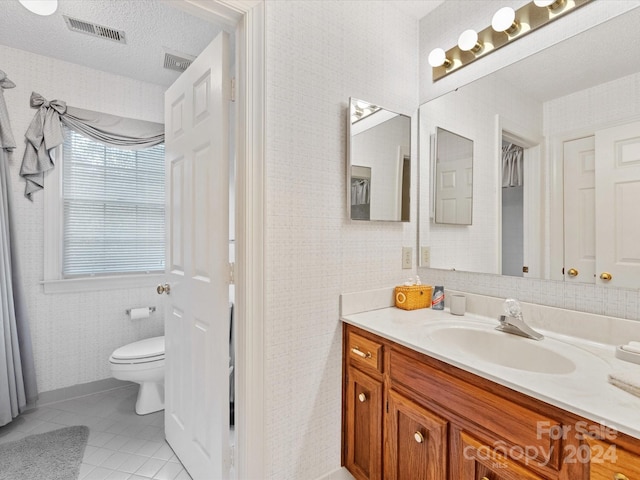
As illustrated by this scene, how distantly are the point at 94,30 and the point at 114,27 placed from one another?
5.9 inches

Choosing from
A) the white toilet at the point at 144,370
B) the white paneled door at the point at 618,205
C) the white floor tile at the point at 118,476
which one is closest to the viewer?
the white paneled door at the point at 618,205

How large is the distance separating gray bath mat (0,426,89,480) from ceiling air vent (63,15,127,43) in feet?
8.21

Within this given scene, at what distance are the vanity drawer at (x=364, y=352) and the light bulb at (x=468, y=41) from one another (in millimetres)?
1434

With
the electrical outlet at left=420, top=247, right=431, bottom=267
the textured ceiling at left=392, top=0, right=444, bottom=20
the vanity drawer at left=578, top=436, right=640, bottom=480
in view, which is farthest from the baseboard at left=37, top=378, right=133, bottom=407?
the textured ceiling at left=392, top=0, right=444, bottom=20

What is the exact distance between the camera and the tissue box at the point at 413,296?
1.57 metres

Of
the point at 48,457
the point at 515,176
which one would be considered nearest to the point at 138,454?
the point at 48,457

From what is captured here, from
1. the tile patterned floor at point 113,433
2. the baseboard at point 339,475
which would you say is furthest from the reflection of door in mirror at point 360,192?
the tile patterned floor at point 113,433

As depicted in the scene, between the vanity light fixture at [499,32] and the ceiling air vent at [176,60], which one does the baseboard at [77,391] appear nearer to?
the ceiling air vent at [176,60]

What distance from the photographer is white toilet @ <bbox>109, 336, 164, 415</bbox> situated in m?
2.06

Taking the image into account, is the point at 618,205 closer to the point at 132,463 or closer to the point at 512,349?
the point at 512,349

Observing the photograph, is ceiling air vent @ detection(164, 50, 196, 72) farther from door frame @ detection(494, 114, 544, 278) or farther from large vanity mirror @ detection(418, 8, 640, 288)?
door frame @ detection(494, 114, 544, 278)

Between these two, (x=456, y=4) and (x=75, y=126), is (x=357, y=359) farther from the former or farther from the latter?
(x=75, y=126)

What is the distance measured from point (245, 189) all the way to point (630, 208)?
136 cm

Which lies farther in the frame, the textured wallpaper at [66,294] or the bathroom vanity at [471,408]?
the textured wallpaper at [66,294]
